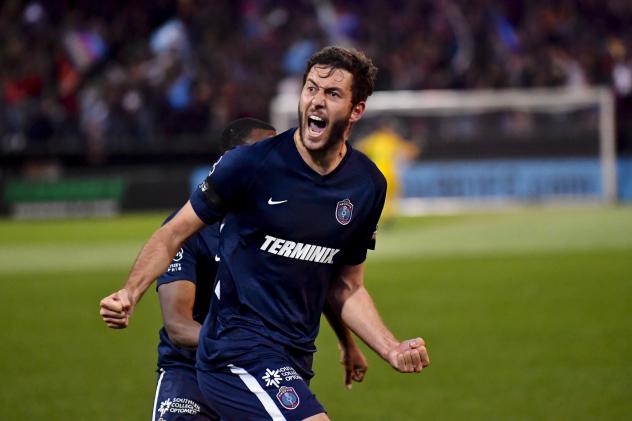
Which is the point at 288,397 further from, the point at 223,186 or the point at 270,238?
the point at 223,186

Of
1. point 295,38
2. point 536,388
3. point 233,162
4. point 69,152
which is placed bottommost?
point 536,388

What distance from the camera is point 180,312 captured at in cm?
555

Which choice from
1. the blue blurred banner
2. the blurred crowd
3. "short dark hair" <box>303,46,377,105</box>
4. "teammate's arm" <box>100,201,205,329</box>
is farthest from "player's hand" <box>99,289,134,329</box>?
the blurred crowd

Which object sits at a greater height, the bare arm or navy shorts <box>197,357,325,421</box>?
the bare arm

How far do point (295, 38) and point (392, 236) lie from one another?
10968 millimetres

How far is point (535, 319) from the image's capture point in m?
12.4

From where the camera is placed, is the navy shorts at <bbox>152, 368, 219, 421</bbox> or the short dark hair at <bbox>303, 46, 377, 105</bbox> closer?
the short dark hair at <bbox>303, 46, 377, 105</bbox>

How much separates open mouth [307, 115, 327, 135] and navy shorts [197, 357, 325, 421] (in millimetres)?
981

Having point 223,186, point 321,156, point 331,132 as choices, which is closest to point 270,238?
point 223,186

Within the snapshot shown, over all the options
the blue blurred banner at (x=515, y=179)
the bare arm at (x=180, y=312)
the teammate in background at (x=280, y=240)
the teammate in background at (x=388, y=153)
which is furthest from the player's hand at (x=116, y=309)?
the blue blurred banner at (x=515, y=179)

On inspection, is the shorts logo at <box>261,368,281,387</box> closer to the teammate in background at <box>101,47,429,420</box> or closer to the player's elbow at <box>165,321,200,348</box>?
the teammate in background at <box>101,47,429,420</box>

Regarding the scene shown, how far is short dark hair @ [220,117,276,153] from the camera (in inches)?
231

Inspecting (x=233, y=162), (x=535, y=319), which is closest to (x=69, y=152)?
(x=535, y=319)

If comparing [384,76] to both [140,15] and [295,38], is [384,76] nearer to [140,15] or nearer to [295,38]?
[295,38]
